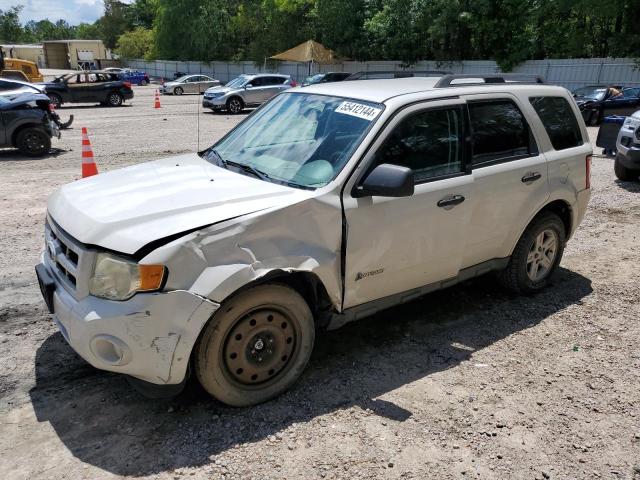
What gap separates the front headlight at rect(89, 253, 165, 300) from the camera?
2668 mm

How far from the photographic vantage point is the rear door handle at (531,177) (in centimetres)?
432

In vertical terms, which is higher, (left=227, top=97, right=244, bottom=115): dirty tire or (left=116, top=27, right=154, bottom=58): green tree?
(left=116, top=27, right=154, bottom=58): green tree

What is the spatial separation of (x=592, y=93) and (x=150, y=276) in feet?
67.0

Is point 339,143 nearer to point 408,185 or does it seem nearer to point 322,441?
point 408,185

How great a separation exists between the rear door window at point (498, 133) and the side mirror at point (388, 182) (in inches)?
41.9

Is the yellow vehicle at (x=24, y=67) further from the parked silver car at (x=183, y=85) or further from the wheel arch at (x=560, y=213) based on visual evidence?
the wheel arch at (x=560, y=213)

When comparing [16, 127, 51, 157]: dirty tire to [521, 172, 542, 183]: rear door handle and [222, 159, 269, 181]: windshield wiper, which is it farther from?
[521, 172, 542, 183]: rear door handle

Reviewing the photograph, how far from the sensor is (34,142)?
1160 centimetres

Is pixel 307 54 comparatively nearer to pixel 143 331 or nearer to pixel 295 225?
pixel 295 225

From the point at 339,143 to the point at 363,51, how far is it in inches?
1368

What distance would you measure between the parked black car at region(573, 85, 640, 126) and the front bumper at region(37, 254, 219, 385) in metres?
18.2

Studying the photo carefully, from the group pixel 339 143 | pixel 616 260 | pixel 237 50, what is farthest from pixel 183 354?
pixel 237 50

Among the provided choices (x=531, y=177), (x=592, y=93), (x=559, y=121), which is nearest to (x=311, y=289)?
(x=531, y=177)

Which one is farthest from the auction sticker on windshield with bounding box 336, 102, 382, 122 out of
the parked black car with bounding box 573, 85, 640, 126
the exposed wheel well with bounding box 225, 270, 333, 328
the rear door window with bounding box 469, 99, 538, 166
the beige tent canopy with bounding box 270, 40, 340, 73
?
the beige tent canopy with bounding box 270, 40, 340, 73
